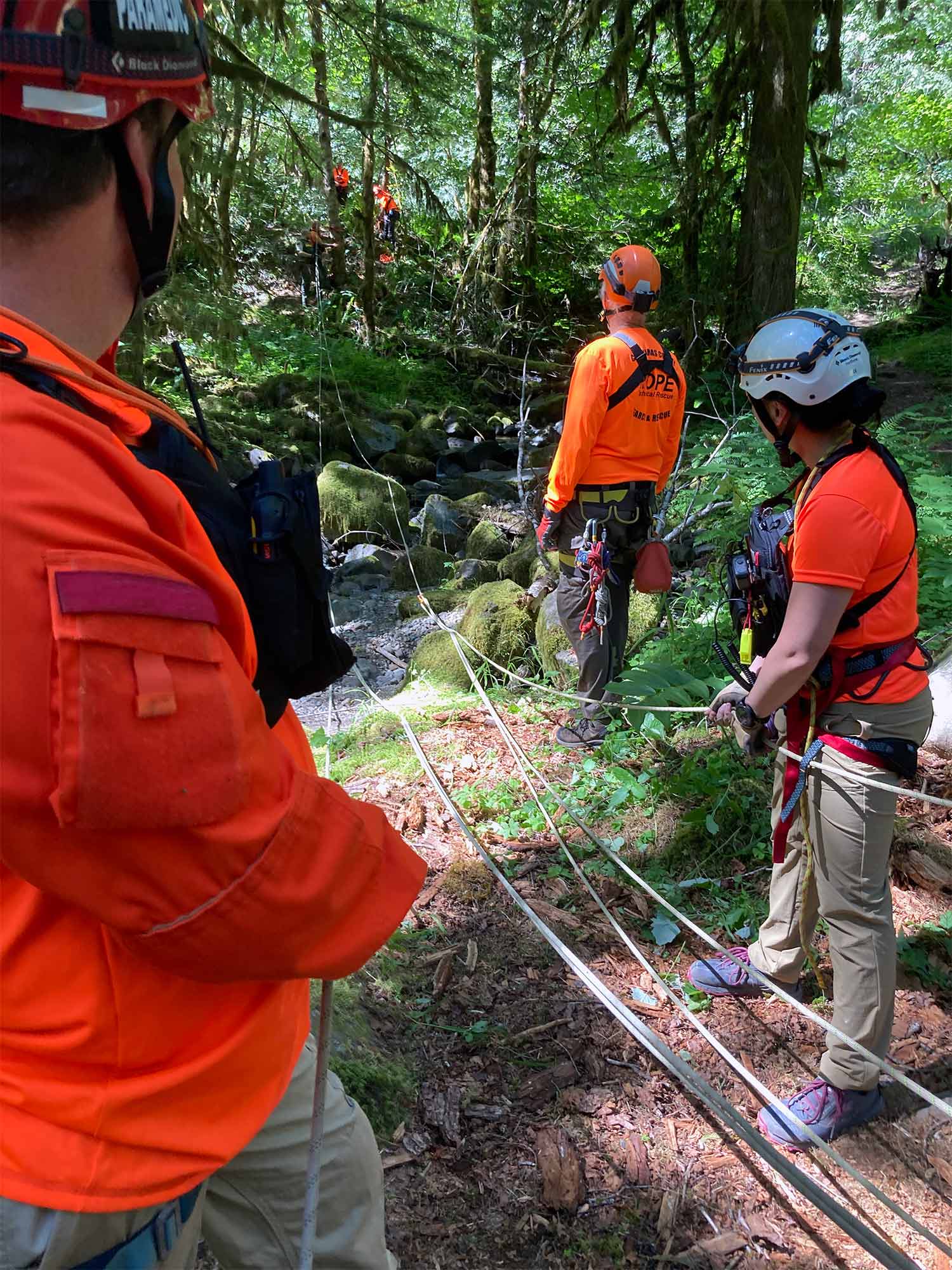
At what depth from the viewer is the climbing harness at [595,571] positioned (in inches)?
205

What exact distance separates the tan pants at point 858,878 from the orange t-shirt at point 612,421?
8.92ft

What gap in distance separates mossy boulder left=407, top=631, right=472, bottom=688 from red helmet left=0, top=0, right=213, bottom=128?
17.1 feet

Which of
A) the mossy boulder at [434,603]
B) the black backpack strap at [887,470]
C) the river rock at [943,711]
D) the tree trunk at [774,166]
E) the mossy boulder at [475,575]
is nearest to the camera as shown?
the black backpack strap at [887,470]

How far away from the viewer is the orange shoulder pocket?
0.83 meters

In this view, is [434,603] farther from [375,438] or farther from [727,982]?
[375,438]

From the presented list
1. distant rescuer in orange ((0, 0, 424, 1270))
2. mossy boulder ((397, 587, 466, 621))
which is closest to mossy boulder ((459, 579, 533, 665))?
mossy boulder ((397, 587, 466, 621))

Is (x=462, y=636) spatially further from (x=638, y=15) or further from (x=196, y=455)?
(x=638, y=15)

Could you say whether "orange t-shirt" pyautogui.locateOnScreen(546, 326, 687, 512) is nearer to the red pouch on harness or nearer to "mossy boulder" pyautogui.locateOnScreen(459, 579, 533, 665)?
the red pouch on harness

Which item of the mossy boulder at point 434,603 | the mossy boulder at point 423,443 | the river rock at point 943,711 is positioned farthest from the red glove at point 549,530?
the mossy boulder at point 423,443

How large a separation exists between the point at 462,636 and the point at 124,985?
5.77 meters

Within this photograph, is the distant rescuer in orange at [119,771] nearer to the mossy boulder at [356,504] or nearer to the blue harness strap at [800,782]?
the blue harness strap at [800,782]

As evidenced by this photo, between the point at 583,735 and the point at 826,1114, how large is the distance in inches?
→ 105

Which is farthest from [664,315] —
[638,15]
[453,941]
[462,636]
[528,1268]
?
[528,1268]

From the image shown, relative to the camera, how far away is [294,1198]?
4.79 ft
